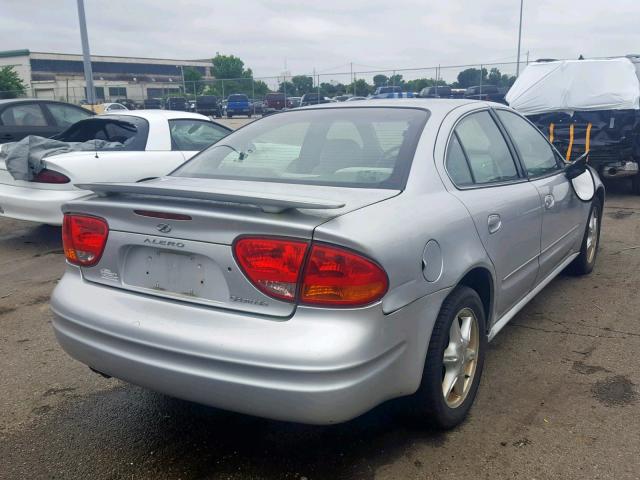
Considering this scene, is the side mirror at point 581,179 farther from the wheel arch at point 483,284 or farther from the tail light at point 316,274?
the tail light at point 316,274

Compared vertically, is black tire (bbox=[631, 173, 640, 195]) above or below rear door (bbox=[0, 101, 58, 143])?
below

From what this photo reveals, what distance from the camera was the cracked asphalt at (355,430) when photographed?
2543mm

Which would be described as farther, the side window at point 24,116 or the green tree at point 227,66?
the green tree at point 227,66

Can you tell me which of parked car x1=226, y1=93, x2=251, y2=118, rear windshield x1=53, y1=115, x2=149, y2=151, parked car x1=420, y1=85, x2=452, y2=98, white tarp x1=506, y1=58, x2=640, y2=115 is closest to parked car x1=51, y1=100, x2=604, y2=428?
rear windshield x1=53, y1=115, x2=149, y2=151

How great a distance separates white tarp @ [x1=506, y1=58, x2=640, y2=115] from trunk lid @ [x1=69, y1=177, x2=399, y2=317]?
7.62 m

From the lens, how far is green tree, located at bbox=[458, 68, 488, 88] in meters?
26.3

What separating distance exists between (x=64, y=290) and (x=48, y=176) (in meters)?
3.80

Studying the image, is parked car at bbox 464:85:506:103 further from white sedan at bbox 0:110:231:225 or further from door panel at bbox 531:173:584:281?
door panel at bbox 531:173:584:281

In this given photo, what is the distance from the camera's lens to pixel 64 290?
2.75m

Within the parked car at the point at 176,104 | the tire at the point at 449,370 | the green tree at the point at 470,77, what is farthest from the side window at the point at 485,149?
the parked car at the point at 176,104

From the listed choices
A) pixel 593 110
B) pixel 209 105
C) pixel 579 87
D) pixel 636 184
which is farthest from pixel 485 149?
pixel 209 105

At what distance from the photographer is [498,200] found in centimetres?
319

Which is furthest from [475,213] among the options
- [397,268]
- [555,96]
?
[555,96]

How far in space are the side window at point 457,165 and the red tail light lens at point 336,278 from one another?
1.00 meters
